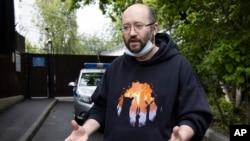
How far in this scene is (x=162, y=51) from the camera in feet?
8.82

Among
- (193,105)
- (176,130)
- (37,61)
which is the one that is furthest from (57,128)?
(37,61)

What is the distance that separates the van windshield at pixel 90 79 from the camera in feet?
42.9

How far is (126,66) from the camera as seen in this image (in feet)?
9.06

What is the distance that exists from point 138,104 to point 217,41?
6.26 metres

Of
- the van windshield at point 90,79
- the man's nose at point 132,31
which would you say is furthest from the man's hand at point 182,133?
the van windshield at point 90,79

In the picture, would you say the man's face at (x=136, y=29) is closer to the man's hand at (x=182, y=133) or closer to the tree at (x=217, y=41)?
the man's hand at (x=182, y=133)

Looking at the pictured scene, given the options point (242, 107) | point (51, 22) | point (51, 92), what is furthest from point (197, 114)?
point (51, 22)

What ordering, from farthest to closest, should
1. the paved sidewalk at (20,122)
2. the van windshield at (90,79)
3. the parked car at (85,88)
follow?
the van windshield at (90,79) → the parked car at (85,88) → the paved sidewalk at (20,122)

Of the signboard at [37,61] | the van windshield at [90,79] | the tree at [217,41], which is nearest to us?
the tree at [217,41]

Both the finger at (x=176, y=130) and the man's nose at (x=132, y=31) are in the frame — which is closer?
the finger at (x=176, y=130)

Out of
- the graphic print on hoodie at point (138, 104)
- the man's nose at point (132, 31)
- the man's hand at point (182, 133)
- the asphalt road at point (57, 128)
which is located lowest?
the asphalt road at point (57, 128)

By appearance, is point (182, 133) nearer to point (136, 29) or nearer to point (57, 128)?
point (136, 29)

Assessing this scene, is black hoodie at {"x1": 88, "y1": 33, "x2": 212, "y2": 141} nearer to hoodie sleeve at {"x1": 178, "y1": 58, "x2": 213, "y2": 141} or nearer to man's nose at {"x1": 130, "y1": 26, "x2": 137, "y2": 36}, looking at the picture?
hoodie sleeve at {"x1": 178, "y1": 58, "x2": 213, "y2": 141}

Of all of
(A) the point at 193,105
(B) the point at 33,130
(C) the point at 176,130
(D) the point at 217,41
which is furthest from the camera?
(B) the point at 33,130
